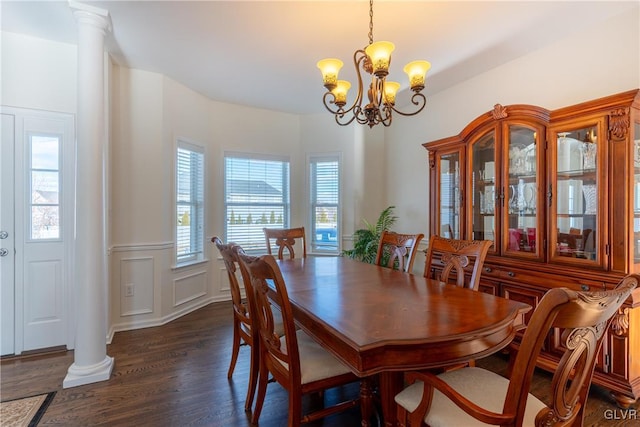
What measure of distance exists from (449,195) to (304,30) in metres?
2.08

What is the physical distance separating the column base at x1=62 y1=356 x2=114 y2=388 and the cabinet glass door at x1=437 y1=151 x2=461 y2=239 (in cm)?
321

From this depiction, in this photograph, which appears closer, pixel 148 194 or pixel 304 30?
pixel 304 30

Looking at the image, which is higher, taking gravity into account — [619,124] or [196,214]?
[619,124]

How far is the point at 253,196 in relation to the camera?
4750 millimetres

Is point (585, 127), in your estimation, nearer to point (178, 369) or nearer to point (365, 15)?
point (365, 15)

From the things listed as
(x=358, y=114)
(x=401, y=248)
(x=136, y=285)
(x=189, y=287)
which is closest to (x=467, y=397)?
(x=401, y=248)

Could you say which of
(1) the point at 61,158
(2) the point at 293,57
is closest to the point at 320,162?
(2) the point at 293,57

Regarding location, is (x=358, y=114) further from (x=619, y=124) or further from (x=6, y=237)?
(x=6, y=237)

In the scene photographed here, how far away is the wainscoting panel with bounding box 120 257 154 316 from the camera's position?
340 centimetres

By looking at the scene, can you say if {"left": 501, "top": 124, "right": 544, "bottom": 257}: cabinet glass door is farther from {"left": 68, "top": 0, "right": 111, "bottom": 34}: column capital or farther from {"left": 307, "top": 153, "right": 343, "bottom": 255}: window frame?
{"left": 68, "top": 0, "right": 111, "bottom": 34}: column capital

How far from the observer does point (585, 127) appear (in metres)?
2.20

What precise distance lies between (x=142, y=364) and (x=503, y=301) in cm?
274

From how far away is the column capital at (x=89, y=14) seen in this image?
2.33 m

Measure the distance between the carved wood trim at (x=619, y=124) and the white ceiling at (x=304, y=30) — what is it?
2.91ft
